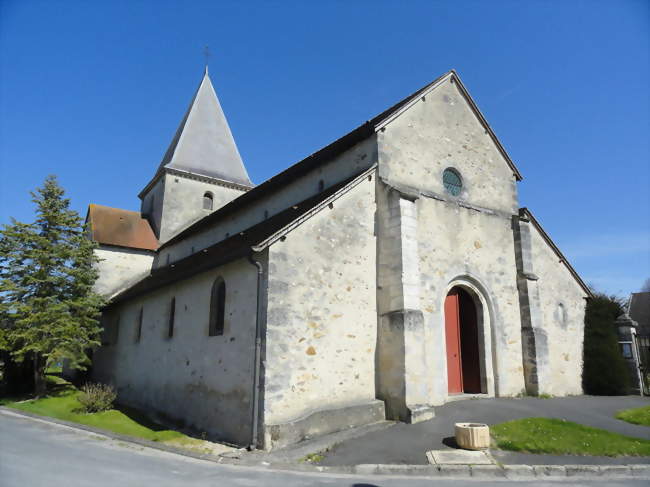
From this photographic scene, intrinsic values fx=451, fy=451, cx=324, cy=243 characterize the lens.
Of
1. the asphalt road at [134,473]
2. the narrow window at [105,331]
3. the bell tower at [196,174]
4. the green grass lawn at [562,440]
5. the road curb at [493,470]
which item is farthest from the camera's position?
the bell tower at [196,174]

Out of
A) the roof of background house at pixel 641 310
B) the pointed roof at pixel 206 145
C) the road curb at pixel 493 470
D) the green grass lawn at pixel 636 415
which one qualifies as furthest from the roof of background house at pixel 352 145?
the roof of background house at pixel 641 310

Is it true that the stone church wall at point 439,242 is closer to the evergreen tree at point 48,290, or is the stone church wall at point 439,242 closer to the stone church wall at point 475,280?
the stone church wall at point 475,280

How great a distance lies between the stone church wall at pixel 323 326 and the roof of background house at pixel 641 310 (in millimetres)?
34544

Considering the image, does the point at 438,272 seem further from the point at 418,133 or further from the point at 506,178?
the point at 506,178

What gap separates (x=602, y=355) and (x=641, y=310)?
30.0m

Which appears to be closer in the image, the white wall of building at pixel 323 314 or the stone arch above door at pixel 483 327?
the white wall of building at pixel 323 314

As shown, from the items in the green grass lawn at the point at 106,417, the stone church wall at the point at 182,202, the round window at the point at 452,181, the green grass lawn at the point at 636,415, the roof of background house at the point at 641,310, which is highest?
the stone church wall at the point at 182,202

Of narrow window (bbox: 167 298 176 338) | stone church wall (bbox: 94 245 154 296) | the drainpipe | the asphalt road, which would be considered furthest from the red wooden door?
stone church wall (bbox: 94 245 154 296)

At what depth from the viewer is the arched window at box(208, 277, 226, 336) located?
1197 cm

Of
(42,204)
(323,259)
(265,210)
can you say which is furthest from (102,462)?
(42,204)

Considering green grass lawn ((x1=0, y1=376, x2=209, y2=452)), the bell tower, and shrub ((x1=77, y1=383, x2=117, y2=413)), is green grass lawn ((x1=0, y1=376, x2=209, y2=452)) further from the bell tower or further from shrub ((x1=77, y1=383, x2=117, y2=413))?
the bell tower

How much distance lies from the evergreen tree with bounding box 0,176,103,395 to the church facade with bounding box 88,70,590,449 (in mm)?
1737

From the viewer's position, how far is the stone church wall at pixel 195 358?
33.8 feet

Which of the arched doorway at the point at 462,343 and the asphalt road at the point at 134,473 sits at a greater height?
the arched doorway at the point at 462,343
